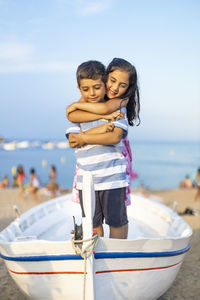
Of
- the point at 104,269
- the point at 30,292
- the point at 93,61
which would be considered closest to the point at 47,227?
the point at 30,292

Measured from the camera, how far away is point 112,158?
261 cm

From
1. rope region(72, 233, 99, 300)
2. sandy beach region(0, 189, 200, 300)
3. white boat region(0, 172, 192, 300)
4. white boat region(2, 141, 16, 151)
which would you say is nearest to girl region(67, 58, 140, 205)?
white boat region(0, 172, 192, 300)

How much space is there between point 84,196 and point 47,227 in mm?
2770

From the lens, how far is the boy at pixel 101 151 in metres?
2.50

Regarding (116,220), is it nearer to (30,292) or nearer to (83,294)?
(83,294)

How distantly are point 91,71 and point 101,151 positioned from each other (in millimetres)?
657

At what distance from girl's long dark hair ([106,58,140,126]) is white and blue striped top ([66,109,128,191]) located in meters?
0.32

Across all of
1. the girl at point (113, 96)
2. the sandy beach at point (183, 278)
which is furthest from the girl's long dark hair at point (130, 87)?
the sandy beach at point (183, 278)

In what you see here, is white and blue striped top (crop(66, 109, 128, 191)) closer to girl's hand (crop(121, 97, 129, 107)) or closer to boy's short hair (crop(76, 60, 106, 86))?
girl's hand (crop(121, 97, 129, 107))

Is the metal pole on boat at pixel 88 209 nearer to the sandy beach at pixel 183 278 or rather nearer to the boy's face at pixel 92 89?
the boy's face at pixel 92 89

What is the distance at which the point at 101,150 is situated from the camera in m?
2.60

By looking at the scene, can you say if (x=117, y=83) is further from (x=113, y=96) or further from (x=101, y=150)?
(x=101, y=150)

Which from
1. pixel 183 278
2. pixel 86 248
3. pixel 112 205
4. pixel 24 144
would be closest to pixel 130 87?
pixel 112 205

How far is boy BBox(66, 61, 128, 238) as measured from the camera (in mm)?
2496
